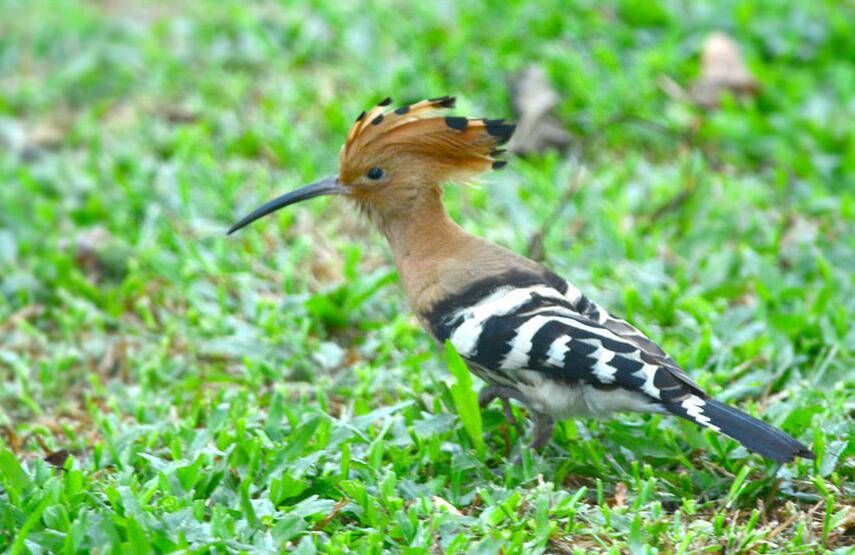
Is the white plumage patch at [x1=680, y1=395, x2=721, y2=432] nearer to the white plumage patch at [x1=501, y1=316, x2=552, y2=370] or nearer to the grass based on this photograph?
the grass

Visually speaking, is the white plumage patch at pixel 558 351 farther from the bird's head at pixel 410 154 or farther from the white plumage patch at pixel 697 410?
the bird's head at pixel 410 154

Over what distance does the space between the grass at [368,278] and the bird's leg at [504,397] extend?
0.06 m

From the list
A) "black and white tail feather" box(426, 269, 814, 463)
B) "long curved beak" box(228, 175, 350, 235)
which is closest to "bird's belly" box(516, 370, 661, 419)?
"black and white tail feather" box(426, 269, 814, 463)

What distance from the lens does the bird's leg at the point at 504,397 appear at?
390cm

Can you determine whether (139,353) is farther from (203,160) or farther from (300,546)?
(300,546)

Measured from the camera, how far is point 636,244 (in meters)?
5.59

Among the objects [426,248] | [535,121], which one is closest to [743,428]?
[426,248]

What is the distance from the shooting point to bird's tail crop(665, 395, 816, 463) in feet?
11.4

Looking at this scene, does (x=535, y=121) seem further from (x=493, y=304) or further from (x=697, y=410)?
(x=697, y=410)

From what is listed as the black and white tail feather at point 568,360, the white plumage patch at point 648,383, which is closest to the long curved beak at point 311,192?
the black and white tail feather at point 568,360

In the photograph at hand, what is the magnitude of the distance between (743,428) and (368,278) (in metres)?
1.98

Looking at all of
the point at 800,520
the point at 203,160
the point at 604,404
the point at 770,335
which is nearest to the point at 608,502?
the point at 604,404

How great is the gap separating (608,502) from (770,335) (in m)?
1.33

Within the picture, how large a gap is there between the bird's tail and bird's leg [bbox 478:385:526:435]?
47 cm
